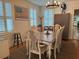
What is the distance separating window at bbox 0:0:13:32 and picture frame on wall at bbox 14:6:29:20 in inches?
21.1

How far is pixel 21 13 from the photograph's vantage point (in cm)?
576

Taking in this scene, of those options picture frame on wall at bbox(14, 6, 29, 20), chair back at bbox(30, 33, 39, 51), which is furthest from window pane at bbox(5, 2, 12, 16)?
chair back at bbox(30, 33, 39, 51)

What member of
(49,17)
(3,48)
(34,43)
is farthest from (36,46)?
(49,17)

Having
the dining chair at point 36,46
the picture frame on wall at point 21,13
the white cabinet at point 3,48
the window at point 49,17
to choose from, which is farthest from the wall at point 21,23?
the dining chair at point 36,46

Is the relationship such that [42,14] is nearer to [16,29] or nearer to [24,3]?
[24,3]

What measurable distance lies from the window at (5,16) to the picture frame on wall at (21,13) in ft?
1.76

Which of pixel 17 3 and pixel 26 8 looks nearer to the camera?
pixel 17 3

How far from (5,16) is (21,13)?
1.41 meters

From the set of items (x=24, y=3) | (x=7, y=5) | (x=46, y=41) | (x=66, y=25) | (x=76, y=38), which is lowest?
(x=76, y=38)

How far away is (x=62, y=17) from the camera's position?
21.0 feet

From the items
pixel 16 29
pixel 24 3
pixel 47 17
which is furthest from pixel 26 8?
pixel 47 17

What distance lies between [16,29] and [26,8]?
Answer: 182 cm

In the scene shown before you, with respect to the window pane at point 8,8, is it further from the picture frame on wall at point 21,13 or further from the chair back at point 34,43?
the chair back at point 34,43

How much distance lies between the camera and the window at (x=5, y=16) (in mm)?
4303
